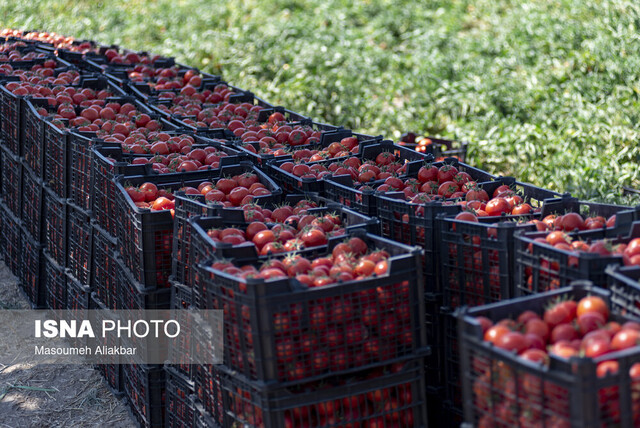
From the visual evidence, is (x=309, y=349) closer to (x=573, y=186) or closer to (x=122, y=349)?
(x=122, y=349)

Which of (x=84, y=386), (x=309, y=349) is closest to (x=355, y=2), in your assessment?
(x=84, y=386)

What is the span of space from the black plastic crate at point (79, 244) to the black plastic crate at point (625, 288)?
307cm

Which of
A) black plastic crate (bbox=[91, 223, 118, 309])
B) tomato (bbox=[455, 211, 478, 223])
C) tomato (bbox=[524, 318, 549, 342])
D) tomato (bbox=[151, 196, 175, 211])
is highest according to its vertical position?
tomato (bbox=[151, 196, 175, 211])

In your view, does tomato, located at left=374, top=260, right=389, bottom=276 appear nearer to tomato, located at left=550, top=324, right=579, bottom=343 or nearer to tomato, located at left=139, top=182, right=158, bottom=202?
tomato, located at left=550, top=324, right=579, bottom=343

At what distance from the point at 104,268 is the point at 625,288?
9.74 feet

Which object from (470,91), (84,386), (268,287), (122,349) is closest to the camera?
(268,287)

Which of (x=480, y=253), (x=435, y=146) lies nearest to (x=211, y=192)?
(x=480, y=253)

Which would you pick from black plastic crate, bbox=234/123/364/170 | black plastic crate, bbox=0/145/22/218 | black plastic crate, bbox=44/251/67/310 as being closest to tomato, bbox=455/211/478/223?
black plastic crate, bbox=234/123/364/170

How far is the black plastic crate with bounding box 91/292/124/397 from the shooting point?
4535 millimetres

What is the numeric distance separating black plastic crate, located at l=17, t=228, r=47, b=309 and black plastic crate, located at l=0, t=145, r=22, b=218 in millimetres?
265

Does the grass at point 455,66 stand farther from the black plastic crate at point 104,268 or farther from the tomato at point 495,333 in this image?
the tomato at point 495,333

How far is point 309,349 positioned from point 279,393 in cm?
19

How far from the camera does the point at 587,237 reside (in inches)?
129

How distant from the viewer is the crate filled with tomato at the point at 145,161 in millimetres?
4336
